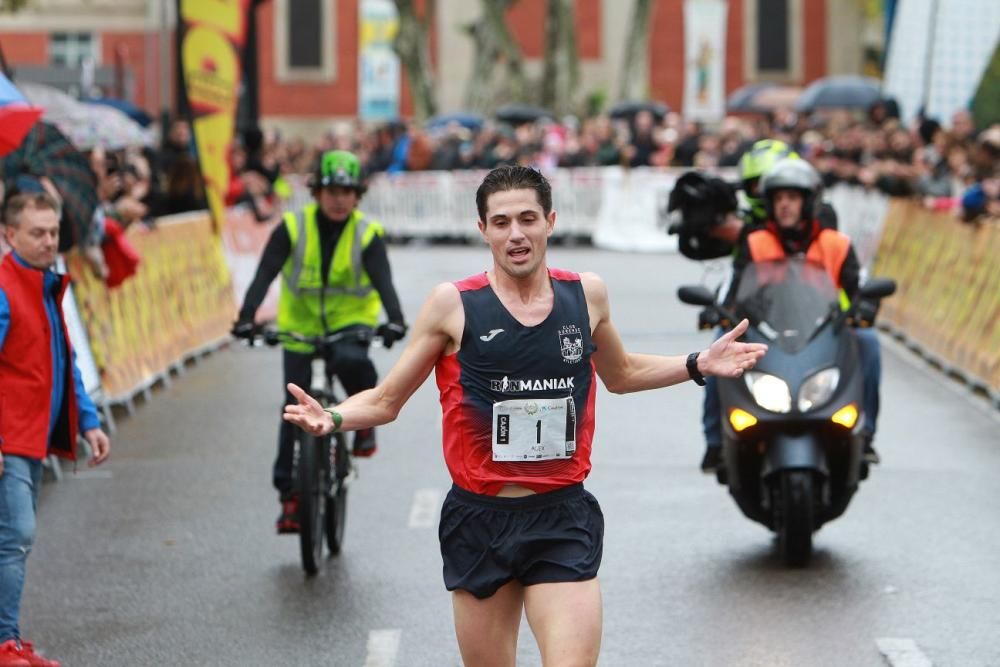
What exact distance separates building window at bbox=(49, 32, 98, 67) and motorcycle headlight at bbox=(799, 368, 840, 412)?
5899 cm

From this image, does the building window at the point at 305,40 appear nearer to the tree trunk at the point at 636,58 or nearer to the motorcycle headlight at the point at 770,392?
the tree trunk at the point at 636,58

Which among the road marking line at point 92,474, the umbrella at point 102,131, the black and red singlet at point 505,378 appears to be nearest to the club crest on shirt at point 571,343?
the black and red singlet at point 505,378

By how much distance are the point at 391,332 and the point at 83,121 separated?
10167 mm

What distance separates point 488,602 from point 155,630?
110 inches

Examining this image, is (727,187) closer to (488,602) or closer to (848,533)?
(848,533)

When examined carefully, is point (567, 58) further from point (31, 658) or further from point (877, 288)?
point (31, 658)

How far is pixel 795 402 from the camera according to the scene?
8680 millimetres

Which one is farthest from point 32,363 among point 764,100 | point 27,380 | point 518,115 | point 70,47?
point 70,47

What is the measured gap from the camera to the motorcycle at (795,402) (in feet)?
28.5

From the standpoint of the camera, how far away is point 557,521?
5641 mm

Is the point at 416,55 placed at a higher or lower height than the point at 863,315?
lower

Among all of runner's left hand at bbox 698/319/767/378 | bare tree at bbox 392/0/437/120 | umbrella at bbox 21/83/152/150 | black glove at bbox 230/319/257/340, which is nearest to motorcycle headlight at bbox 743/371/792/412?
black glove at bbox 230/319/257/340

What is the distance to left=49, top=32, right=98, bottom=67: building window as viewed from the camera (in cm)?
6538

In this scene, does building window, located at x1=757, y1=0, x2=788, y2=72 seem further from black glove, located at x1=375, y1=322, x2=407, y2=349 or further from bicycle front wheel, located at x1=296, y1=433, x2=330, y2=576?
bicycle front wheel, located at x1=296, y1=433, x2=330, y2=576
